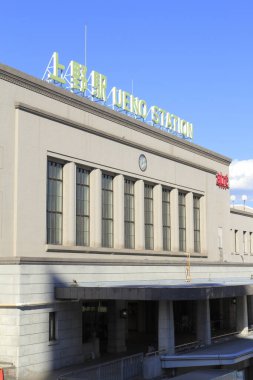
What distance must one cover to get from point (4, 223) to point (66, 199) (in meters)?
5.10

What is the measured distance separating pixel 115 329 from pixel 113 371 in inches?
290

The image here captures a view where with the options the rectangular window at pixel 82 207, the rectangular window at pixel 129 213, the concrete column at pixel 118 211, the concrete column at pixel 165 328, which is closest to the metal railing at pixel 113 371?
the concrete column at pixel 165 328

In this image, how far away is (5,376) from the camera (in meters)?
27.1

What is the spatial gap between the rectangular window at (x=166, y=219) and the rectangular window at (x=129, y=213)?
4.18 metres

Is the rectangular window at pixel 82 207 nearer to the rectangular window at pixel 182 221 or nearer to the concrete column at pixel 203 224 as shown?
the rectangular window at pixel 182 221

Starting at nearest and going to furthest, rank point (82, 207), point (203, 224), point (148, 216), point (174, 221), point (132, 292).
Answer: point (132, 292) < point (82, 207) < point (148, 216) < point (174, 221) < point (203, 224)

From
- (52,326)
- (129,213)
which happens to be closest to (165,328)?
(52,326)

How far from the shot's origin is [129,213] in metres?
39.8

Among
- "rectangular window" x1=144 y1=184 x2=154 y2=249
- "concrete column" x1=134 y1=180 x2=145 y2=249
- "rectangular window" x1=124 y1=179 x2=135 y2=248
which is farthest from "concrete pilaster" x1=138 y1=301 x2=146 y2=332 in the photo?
"rectangular window" x1=124 y1=179 x2=135 y2=248

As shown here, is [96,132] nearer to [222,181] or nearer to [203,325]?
[203,325]

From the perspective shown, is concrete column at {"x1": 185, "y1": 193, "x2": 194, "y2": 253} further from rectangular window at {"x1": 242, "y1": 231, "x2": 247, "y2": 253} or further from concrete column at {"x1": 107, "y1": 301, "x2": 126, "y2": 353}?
rectangular window at {"x1": 242, "y1": 231, "x2": 247, "y2": 253}

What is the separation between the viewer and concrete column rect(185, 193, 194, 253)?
46344 mm

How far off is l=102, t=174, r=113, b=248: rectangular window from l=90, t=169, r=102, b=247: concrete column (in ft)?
2.95

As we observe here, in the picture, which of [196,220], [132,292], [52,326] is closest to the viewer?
[132,292]
